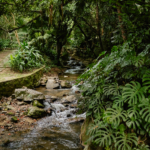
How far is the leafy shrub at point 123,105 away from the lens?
7.11ft

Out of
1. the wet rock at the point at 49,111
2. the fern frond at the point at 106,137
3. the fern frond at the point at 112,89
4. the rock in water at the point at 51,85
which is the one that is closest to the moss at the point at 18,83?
the rock in water at the point at 51,85

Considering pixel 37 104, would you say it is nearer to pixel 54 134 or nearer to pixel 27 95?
pixel 27 95

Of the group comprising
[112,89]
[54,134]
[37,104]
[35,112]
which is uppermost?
[112,89]

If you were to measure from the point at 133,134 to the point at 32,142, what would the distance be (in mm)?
2293

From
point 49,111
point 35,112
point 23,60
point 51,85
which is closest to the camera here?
point 35,112

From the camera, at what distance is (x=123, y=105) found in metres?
2.53

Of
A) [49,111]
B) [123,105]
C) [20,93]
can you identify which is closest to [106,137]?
[123,105]

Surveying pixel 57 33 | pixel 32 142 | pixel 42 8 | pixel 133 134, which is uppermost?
pixel 42 8

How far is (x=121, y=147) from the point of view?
228 cm

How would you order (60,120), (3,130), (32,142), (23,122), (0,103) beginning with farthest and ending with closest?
(0,103), (60,120), (23,122), (3,130), (32,142)

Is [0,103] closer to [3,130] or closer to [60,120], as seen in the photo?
[3,130]

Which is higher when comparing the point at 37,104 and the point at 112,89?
the point at 112,89

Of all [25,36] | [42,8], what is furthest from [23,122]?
[25,36]

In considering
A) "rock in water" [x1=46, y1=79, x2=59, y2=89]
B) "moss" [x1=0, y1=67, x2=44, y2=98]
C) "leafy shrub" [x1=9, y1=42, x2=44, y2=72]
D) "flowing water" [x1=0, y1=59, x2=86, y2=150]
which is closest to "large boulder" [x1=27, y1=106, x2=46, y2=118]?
"flowing water" [x1=0, y1=59, x2=86, y2=150]
